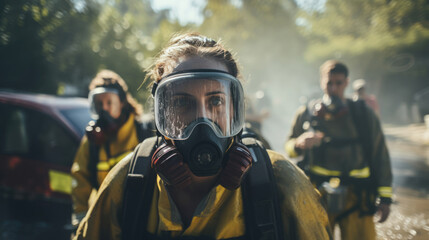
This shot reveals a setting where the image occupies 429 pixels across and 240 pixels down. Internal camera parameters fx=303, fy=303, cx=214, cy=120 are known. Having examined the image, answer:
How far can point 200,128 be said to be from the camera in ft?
4.35

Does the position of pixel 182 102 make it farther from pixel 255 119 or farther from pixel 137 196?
pixel 255 119

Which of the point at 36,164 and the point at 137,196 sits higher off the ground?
the point at 137,196

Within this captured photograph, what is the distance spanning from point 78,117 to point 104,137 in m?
1.36

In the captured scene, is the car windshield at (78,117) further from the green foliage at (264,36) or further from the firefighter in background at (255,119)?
the green foliage at (264,36)

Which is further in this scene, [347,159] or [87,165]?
[347,159]

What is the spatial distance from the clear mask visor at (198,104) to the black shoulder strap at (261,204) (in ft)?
0.71

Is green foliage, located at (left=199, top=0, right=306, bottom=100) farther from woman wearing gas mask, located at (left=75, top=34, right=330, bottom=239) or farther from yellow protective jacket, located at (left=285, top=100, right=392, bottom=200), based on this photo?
woman wearing gas mask, located at (left=75, top=34, right=330, bottom=239)

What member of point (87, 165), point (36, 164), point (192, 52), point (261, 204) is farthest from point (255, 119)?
point (261, 204)

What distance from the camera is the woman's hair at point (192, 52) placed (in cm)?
142

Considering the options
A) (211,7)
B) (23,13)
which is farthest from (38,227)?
(211,7)

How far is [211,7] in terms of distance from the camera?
111 ft

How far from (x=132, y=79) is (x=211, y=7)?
26.9 metres

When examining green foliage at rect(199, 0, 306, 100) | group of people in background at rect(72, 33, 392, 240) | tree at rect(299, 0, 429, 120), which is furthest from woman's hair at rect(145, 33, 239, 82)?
green foliage at rect(199, 0, 306, 100)

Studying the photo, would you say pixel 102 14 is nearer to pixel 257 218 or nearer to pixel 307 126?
pixel 307 126
